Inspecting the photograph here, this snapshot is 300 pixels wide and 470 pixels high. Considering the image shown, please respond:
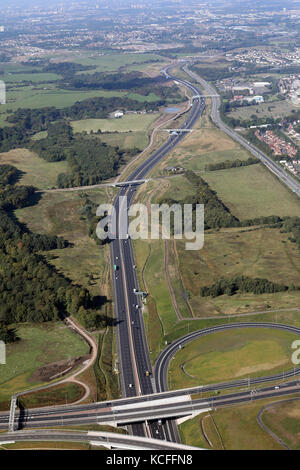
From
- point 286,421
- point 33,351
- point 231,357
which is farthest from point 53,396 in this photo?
point 286,421

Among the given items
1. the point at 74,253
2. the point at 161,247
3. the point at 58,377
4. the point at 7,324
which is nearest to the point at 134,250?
the point at 161,247

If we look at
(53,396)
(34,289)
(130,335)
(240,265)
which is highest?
(34,289)

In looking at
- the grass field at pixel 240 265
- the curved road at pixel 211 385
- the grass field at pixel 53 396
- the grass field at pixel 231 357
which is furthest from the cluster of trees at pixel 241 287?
the grass field at pixel 53 396

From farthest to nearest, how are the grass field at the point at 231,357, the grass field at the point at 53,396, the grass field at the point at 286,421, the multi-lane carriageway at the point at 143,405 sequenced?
the grass field at the point at 231,357 → the grass field at the point at 53,396 → the multi-lane carriageway at the point at 143,405 → the grass field at the point at 286,421

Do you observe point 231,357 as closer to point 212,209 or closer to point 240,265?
point 240,265

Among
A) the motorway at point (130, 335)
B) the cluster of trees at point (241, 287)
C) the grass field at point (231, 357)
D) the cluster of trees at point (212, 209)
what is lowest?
the motorway at point (130, 335)

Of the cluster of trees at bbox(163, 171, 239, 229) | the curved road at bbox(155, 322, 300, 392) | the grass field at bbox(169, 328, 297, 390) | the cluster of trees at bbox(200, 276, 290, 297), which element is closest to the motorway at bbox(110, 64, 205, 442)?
the curved road at bbox(155, 322, 300, 392)

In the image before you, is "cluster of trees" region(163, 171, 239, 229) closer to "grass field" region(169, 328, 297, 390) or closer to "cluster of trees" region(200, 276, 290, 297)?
"cluster of trees" region(200, 276, 290, 297)

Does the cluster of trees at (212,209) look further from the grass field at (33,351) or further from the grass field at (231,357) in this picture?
the grass field at (33,351)
